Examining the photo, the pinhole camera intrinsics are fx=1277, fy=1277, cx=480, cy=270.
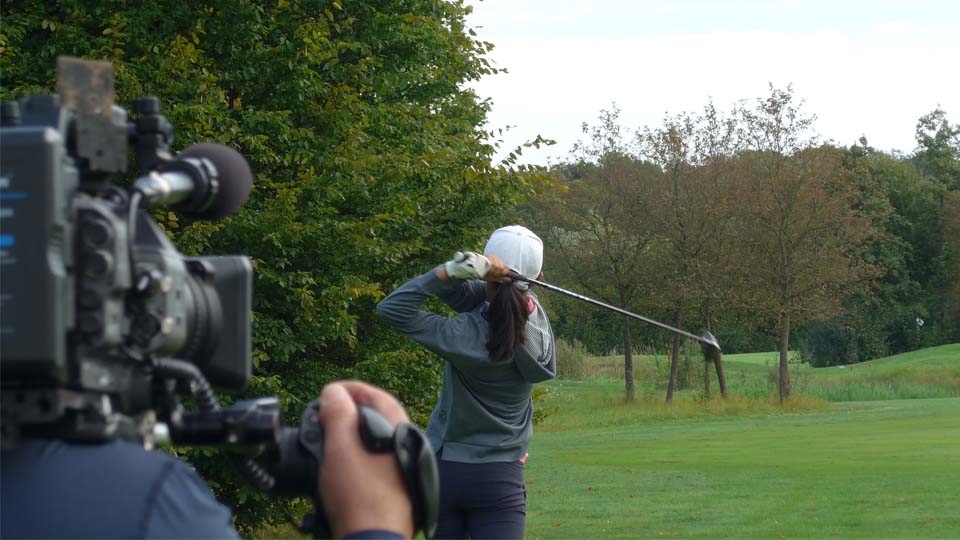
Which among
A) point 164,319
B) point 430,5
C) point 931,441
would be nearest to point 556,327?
point 931,441

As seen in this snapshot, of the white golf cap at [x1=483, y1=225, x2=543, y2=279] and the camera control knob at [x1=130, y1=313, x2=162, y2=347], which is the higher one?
the white golf cap at [x1=483, y1=225, x2=543, y2=279]

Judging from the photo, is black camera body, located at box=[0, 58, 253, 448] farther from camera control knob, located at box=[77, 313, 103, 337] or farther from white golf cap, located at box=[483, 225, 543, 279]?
white golf cap, located at box=[483, 225, 543, 279]

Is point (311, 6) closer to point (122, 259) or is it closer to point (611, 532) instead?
point (611, 532)

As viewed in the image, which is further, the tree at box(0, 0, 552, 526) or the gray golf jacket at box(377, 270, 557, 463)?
the tree at box(0, 0, 552, 526)

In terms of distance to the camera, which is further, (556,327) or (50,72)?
(556,327)

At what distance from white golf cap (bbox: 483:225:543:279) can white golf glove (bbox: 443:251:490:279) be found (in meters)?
0.21

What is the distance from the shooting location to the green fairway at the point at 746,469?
48.1 ft

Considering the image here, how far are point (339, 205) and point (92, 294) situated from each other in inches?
458

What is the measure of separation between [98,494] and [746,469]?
20466 millimetres

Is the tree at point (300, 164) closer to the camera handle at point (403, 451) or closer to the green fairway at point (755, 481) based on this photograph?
the green fairway at point (755, 481)

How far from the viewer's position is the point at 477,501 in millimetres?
5777

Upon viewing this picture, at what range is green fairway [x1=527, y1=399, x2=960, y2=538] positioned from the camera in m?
14.5

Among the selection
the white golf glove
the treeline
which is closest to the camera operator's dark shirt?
the white golf glove

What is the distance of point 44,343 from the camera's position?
1.48 metres
